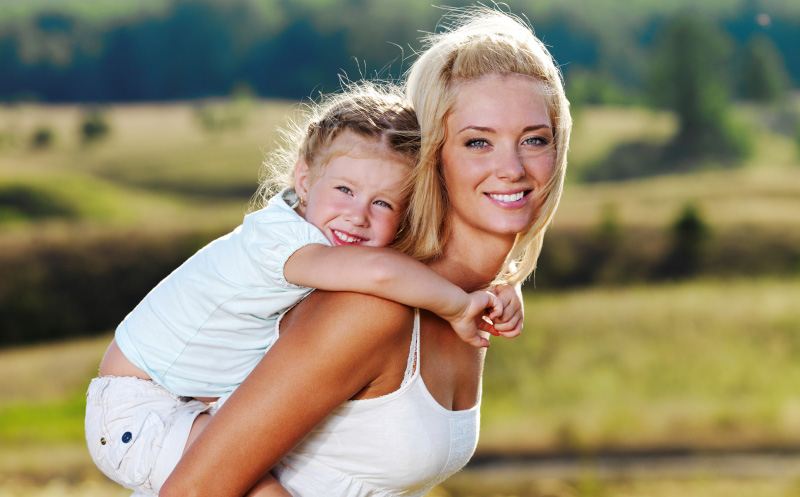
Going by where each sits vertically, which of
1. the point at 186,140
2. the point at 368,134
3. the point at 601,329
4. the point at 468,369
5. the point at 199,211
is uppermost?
the point at 368,134

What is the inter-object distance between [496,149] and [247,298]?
0.78 meters

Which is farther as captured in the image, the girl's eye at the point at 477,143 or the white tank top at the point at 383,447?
the girl's eye at the point at 477,143

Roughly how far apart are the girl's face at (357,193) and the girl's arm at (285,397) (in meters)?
0.41

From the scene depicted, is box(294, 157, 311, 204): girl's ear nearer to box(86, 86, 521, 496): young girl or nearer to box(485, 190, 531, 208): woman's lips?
box(86, 86, 521, 496): young girl

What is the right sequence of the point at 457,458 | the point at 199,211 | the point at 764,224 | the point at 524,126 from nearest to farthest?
the point at 457,458, the point at 524,126, the point at 199,211, the point at 764,224

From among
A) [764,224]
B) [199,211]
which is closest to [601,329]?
[764,224]

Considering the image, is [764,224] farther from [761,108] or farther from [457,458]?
[457,458]

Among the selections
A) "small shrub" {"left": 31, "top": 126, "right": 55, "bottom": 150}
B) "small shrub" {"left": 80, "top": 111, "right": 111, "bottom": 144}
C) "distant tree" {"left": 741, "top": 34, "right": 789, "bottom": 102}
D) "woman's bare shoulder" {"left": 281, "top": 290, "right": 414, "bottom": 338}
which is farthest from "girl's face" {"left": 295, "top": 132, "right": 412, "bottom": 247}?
"distant tree" {"left": 741, "top": 34, "right": 789, "bottom": 102}

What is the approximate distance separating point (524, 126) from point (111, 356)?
1.36 metres

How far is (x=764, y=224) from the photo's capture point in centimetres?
1406

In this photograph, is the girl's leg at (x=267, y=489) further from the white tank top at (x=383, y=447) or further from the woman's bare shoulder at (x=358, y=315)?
the woman's bare shoulder at (x=358, y=315)

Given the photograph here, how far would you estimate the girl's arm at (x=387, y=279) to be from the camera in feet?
6.15

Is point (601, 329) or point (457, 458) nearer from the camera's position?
point (457, 458)

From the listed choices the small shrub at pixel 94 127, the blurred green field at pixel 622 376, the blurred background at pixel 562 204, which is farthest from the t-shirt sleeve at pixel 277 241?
the small shrub at pixel 94 127
